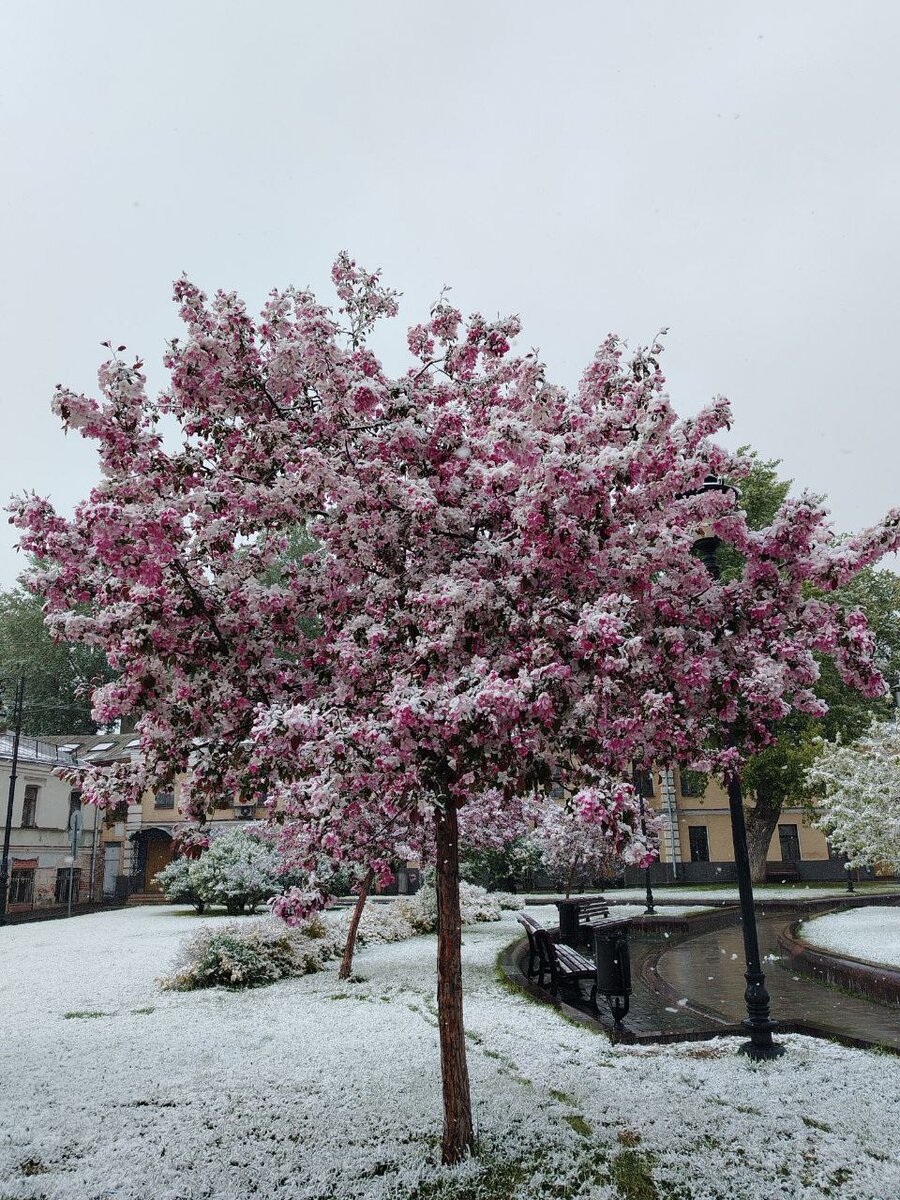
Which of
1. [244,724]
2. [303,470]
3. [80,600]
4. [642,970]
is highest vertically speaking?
[303,470]

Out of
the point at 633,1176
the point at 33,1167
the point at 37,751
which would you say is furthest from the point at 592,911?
the point at 37,751

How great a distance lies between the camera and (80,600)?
18.4 ft

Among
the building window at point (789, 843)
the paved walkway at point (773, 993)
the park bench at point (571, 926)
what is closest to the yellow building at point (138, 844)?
the building window at point (789, 843)

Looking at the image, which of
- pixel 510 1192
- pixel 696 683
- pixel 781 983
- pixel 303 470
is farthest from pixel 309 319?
pixel 781 983

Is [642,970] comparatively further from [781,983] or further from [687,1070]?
[687,1070]

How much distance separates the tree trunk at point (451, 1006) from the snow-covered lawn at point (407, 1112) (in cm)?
18

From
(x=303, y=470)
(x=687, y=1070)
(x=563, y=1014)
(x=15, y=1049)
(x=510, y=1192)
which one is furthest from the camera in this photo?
(x=563, y=1014)

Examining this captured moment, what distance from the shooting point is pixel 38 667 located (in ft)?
184

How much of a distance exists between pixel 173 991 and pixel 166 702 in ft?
29.7

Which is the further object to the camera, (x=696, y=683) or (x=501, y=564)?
(x=501, y=564)

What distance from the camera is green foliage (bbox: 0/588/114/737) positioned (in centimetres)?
5634

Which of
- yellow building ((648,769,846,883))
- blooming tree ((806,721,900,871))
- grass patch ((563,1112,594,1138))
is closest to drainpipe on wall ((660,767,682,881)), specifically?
yellow building ((648,769,846,883))

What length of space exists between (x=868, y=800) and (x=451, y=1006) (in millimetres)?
15334

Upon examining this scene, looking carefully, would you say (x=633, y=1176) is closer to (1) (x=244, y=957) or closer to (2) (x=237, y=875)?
(1) (x=244, y=957)
